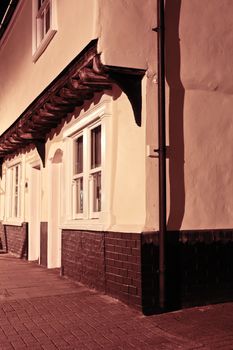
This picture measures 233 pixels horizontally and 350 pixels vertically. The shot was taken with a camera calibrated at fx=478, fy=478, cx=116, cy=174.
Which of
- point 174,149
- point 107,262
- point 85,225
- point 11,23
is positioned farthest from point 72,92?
point 11,23

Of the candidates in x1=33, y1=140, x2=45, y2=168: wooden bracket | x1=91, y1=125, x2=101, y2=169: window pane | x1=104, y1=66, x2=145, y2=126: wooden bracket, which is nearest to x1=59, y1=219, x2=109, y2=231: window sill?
x1=91, y1=125, x2=101, y2=169: window pane

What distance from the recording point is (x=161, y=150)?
21.1ft

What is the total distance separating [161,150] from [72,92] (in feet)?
7.02

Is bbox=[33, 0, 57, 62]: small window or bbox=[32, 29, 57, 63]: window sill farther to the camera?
bbox=[33, 0, 57, 62]: small window

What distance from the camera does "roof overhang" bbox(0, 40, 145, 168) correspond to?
6.58 meters

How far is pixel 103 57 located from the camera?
6367mm

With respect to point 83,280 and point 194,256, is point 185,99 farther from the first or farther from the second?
point 83,280

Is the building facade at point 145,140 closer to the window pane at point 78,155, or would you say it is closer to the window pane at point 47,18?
the window pane at point 78,155

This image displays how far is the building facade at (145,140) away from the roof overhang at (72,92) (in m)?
0.02

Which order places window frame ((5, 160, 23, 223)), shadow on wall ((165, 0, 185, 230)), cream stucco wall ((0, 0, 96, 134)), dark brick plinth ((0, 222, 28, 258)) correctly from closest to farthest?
shadow on wall ((165, 0, 185, 230)) < cream stucco wall ((0, 0, 96, 134)) < dark brick plinth ((0, 222, 28, 258)) < window frame ((5, 160, 23, 223))

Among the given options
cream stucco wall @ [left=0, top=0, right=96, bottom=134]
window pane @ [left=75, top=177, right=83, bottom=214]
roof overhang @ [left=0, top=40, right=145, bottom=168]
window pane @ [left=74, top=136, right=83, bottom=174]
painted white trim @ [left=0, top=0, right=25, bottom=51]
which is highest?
painted white trim @ [left=0, top=0, right=25, bottom=51]

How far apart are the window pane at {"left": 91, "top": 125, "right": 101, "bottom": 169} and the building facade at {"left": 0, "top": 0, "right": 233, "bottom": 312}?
2 centimetres

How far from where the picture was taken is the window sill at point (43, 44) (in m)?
8.64

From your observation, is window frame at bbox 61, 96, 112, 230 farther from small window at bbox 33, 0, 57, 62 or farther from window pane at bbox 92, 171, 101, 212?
small window at bbox 33, 0, 57, 62
